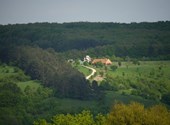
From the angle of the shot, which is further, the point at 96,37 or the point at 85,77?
the point at 96,37

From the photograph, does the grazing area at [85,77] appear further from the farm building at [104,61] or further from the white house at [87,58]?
the white house at [87,58]

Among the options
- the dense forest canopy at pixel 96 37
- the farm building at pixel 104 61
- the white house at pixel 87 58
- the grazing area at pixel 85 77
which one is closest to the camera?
the grazing area at pixel 85 77

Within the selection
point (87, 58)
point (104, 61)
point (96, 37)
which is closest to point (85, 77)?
point (104, 61)

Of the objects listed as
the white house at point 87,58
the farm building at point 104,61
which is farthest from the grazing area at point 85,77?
the white house at point 87,58

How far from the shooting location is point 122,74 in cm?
Result: 10931

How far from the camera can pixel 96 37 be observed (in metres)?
168

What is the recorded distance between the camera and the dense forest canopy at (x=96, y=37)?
140000 millimetres

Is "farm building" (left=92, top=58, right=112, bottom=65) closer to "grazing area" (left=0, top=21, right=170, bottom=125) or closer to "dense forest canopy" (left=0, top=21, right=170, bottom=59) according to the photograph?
"grazing area" (left=0, top=21, right=170, bottom=125)

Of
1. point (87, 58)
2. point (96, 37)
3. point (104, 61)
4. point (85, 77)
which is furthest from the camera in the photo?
point (96, 37)

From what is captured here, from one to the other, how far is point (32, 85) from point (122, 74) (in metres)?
22.3

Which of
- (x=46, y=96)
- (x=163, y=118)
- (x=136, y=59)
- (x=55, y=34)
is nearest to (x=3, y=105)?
(x=46, y=96)

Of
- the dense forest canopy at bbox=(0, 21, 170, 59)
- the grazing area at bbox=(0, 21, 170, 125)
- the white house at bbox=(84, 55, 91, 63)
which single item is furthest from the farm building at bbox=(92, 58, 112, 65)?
the dense forest canopy at bbox=(0, 21, 170, 59)

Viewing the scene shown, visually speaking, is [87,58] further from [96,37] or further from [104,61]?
[96,37]

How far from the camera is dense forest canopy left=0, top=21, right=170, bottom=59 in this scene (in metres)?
140
